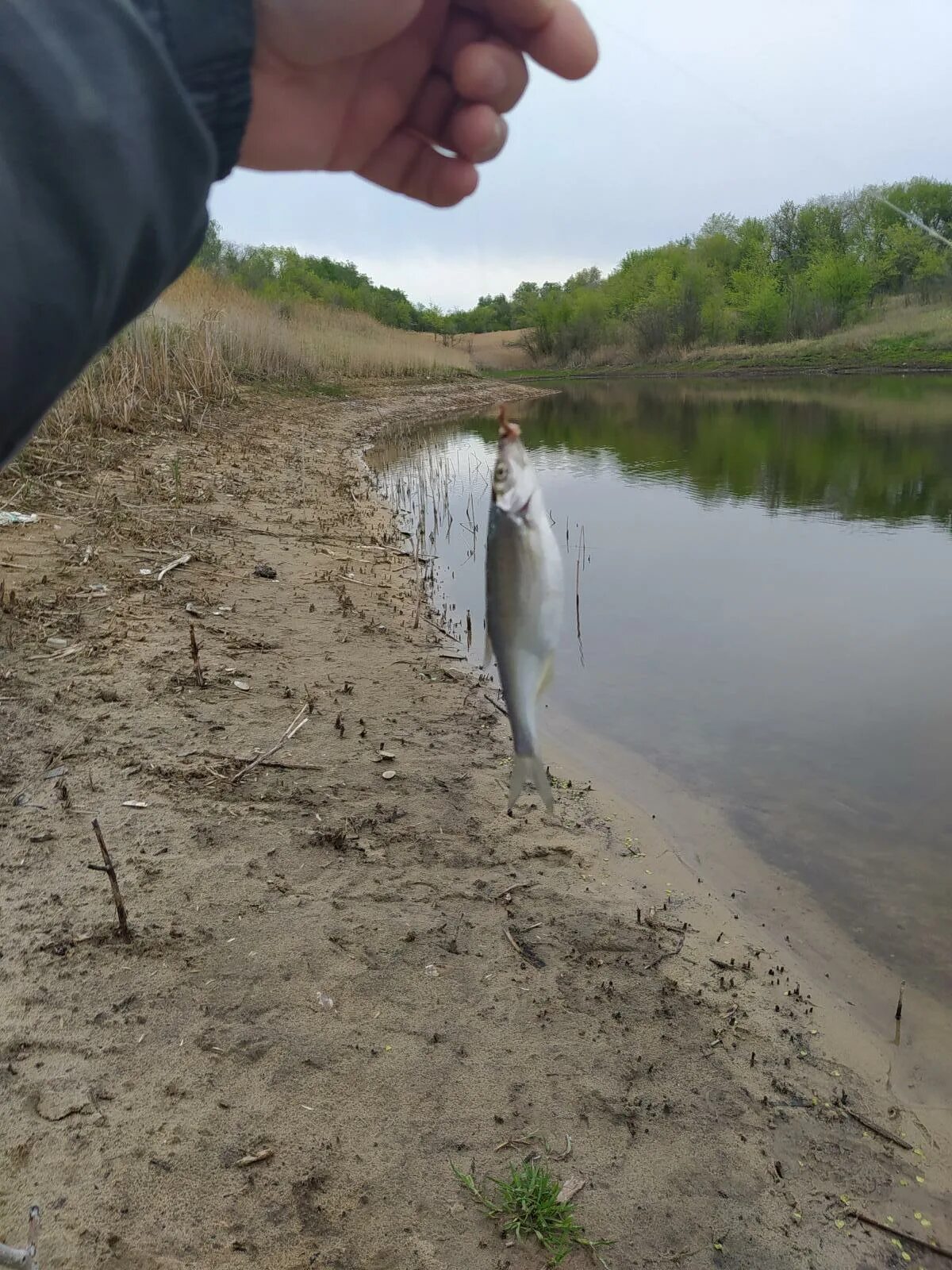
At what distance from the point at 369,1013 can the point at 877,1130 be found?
1968 mm

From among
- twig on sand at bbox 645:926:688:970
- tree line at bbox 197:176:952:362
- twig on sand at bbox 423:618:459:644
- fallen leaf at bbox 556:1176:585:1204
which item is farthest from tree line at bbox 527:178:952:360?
fallen leaf at bbox 556:1176:585:1204

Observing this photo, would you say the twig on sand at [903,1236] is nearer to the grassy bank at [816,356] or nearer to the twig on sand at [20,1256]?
the twig on sand at [20,1256]

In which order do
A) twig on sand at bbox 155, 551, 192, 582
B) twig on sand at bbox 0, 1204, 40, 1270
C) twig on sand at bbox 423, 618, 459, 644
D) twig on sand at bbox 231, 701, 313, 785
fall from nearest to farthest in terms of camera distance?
→ 1. twig on sand at bbox 0, 1204, 40, 1270
2. twig on sand at bbox 231, 701, 313, 785
3. twig on sand at bbox 155, 551, 192, 582
4. twig on sand at bbox 423, 618, 459, 644

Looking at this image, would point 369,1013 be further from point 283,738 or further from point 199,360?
point 199,360

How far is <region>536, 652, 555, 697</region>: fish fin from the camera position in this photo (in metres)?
1.63

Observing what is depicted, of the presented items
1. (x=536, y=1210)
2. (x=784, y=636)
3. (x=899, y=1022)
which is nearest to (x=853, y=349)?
(x=784, y=636)

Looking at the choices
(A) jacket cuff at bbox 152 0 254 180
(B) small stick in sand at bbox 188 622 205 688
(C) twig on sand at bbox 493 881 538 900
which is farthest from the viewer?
(B) small stick in sand at bbox 188 622 205 688

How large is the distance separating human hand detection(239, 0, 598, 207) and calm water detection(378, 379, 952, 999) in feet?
14.2

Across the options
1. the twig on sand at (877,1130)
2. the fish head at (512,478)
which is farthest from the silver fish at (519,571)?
the twig on sand at (877,1130)

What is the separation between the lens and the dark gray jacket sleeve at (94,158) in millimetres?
861

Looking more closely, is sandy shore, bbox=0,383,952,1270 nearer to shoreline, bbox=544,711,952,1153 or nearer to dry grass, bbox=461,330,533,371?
shoreline, bbox=544,711,952,1153

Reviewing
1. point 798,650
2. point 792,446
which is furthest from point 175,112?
point 792,446

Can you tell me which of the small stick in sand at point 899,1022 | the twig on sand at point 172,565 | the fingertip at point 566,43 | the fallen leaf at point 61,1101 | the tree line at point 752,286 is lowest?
the small stick in sand at point 899,1022

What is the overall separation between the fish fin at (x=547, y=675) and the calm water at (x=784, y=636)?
146 inches
